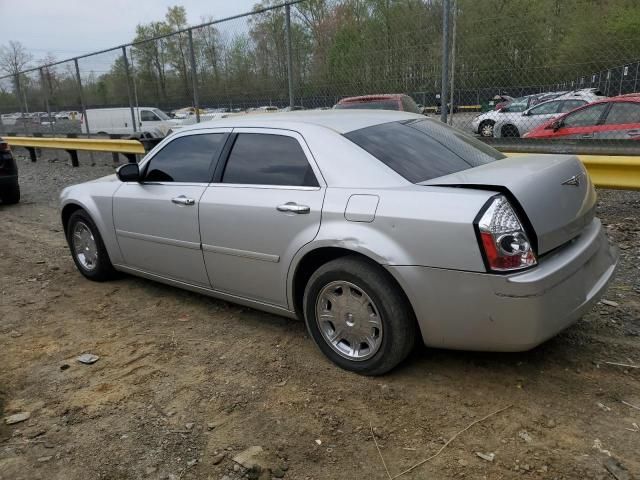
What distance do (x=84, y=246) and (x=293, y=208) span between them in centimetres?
301

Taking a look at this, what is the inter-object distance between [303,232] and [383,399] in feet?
3.58

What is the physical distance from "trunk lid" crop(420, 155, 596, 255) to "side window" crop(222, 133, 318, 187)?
85 cm

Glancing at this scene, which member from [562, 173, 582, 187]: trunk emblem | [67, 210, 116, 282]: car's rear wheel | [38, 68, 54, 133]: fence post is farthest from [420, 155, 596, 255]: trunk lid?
[38, 68, 54, 133]: fence post

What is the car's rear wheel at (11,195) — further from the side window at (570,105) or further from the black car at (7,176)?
the side window at (570,105)

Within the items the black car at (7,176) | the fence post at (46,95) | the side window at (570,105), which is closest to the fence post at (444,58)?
the side window at (570,105)

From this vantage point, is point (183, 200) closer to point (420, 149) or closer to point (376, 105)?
point (420, 149)

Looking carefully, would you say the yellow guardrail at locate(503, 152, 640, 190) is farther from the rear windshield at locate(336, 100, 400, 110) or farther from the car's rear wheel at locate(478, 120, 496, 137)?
the rear windshield at locate(336, 100, 400, 110)

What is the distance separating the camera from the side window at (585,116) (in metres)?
9.30

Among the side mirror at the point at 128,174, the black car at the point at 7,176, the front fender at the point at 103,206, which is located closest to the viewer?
the side mirror at the point at 128,174

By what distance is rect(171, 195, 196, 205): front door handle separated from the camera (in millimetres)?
4075

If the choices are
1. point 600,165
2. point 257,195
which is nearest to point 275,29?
point 600,165

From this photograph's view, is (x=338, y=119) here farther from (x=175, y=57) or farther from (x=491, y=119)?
(x=175, y=57)

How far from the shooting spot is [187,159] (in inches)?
172

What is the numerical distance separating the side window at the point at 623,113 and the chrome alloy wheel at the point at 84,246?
313 inches
